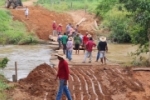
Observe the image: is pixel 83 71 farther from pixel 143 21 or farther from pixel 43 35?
pixel 43 35

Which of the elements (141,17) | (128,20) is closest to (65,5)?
(128,20)

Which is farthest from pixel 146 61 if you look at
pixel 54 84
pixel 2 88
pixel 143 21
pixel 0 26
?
pixel 0 26

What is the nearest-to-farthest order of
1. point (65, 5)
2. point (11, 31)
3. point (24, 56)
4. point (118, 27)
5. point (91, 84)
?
point (91, 84) < point (24, 56) < point (118, 27) < point (11, 31) < point (65, 5)

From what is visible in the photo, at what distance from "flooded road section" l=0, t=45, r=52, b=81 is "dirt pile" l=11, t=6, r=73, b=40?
407 cm

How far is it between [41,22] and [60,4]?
13050 millimetres

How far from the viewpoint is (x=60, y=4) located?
52594mm

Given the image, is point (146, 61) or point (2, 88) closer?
point (2, 88)

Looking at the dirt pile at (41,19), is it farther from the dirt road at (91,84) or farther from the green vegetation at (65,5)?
the dirt road at (91,84)

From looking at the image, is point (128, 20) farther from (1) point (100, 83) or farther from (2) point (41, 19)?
(1) point (100, 83)

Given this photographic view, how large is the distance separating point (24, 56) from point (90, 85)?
42.3 ft

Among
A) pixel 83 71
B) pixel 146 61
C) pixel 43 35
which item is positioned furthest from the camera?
pixel 43 35

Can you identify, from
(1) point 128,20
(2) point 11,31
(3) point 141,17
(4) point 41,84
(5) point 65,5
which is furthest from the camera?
(5) point 65,5

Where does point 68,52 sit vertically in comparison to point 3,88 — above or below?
above

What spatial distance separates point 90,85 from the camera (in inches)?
650
